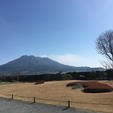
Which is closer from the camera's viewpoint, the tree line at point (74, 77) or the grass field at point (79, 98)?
the grass field at point (79, 98)

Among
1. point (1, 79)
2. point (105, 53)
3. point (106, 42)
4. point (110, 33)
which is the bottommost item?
point (1, 79)

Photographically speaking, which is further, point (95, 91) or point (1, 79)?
point (1, 79)

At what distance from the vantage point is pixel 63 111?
6.50 m

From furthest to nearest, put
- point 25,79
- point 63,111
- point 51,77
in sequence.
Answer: point 25,79 → point 51,77 → point 63,111

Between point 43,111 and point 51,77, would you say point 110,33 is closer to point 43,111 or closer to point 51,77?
point 51,77

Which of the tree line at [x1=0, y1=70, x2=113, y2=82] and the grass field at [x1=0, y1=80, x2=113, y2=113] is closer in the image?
the grass field at [x1=0, y1=80, x2=113, y2=113]

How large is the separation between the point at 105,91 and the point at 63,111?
746cm

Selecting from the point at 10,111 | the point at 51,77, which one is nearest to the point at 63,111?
the point at 10,111

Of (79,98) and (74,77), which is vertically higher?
(74,77)

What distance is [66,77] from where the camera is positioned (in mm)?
28453

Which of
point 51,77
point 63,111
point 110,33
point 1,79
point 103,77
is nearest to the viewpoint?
point 63,111

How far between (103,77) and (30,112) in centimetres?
2261

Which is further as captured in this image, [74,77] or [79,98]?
[74,77]

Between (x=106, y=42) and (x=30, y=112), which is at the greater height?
(x=106, y=42)
